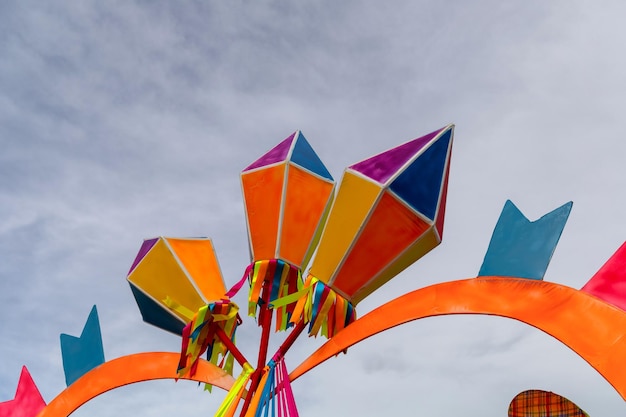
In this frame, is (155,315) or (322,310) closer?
(322,310)

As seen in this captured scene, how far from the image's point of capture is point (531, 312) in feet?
12.5

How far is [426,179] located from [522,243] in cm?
98

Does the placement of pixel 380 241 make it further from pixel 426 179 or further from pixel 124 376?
pixel 124 376

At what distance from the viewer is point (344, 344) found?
484 centimetres

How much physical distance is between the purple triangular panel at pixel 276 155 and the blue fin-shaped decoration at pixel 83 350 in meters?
2.36

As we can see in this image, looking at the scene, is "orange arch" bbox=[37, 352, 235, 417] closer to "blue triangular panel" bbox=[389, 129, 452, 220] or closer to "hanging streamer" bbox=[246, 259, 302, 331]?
"hanging streamer" bbox=[246, 259, 302, 331]

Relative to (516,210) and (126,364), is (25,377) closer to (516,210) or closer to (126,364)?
(126,364)

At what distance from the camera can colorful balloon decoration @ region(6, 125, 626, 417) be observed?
12.3ft

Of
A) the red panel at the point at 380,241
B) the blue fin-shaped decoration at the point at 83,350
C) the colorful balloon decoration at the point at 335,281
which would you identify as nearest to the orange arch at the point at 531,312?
the colorful balloon decoration at the point at 335,281

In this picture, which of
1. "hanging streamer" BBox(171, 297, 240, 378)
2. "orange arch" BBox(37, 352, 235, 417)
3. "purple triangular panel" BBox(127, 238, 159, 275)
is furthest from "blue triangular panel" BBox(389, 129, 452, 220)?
"purple triangular panel" BBox(127, 238, 159, 275)

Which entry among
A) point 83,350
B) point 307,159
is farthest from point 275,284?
point 83,350

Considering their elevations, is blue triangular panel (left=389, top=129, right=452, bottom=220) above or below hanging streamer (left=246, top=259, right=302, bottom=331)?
above

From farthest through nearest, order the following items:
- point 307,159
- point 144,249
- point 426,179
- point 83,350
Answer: point 83,350 < point 144,249 < point 307,159 < point 426,179

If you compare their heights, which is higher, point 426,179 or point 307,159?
point 307,159
